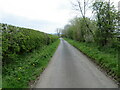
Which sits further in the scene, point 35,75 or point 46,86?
point 35,75

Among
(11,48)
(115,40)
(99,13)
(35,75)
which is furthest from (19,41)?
(99,13)

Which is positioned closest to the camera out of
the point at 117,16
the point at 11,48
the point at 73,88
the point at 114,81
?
the point at 73,88

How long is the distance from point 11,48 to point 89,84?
13.6ft

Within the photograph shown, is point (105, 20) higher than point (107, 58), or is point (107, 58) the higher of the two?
point (105, 20)

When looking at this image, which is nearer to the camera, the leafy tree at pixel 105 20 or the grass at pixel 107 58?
the grass at pixel 107 58

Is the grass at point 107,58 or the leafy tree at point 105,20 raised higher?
the leafy tree at point 105,20

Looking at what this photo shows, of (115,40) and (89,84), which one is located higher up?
(115,40)

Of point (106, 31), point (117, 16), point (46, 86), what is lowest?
point (46, 86)

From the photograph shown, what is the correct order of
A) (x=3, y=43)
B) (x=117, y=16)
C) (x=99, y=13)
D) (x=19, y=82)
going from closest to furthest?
(x=19, y=82), (x=3, y=43), (x=117, y=16), (x=99, y=13)

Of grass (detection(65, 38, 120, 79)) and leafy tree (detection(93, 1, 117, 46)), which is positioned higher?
leafy tree (detection(93, 1, 117, 46))

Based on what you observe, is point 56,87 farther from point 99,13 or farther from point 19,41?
point 99,13

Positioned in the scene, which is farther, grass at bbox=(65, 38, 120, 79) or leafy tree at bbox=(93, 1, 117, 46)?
leafy tree at bbox=(93, 1, 117, 46)

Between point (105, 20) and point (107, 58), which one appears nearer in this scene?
point (107, 58)

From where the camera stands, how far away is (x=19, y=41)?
213 inches
